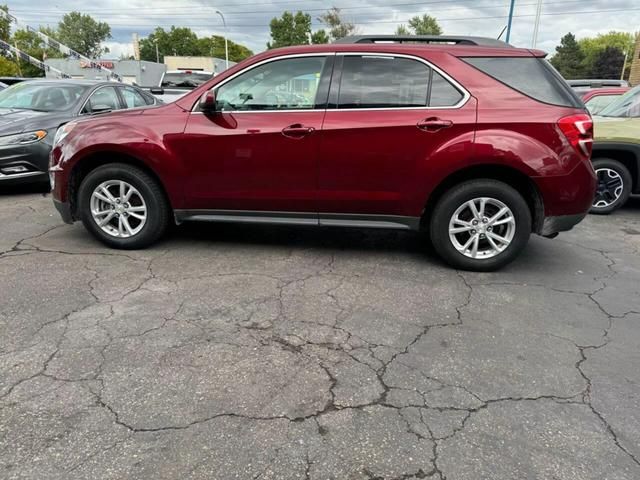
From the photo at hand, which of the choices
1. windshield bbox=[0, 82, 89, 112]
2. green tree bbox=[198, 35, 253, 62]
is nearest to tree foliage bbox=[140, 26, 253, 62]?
green tree bbox=[198, 35, 253, 62]

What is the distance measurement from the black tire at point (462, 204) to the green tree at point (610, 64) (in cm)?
9041

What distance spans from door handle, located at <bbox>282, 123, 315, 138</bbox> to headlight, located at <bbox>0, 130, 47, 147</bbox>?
444 centimetres

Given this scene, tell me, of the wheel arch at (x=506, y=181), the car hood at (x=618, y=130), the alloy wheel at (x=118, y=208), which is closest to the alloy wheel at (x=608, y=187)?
the car hood at (x=618, y=130)

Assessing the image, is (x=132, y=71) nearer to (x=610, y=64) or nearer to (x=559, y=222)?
(x=559, y=222)

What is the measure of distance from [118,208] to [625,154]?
611cm

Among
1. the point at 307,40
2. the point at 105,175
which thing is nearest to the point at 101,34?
the point at 307,40

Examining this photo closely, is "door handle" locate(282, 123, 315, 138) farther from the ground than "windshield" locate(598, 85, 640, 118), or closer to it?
closer to it

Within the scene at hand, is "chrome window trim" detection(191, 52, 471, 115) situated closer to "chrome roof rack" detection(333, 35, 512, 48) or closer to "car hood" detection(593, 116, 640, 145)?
"chrome roof rack" detection(333, 35, 512, 48)

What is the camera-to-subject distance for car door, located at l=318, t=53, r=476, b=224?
3.95 metres

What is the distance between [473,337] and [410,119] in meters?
1.83

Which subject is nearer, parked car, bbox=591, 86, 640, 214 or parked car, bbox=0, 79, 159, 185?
parked car, bbox=591, 86, 640, 214

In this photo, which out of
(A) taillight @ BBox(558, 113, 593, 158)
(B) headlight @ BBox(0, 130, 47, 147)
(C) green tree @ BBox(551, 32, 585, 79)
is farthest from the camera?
(C) green tree @ BBox(551, 32, 585, 79)

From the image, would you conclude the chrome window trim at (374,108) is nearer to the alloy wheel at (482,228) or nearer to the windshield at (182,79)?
the alloy wheel at (482,228)

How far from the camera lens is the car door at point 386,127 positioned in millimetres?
3947
